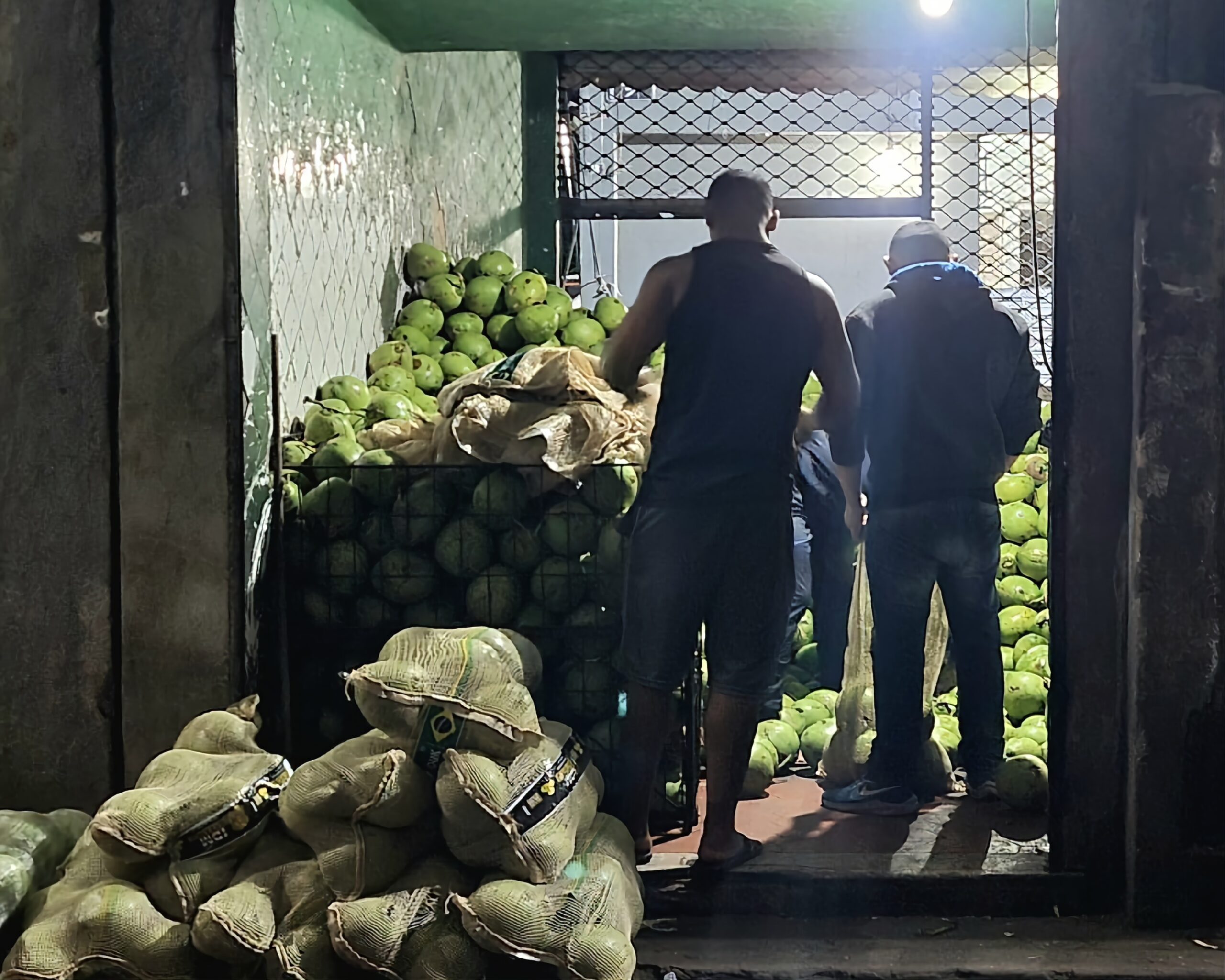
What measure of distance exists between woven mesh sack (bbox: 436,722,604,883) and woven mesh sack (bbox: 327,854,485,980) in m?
0.13

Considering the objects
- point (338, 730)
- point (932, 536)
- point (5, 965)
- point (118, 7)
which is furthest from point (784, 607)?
point (118, 7)

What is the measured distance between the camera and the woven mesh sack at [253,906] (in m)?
2.77

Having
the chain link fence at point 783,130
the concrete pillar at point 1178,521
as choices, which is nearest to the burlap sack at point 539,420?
the concrete pillar at point 1178,521

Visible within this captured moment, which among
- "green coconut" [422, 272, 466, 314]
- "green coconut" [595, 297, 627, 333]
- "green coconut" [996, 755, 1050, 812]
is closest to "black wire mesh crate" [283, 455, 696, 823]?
"green coconut" [996, 755, 1050, 812]

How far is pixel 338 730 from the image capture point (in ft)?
12.7

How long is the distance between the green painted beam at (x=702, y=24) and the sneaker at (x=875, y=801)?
9.57 ft

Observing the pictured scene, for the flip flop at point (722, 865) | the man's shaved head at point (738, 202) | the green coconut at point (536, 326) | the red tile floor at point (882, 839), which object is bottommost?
the red tile floor at point (882, 839)

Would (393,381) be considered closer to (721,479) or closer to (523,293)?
(523,293)

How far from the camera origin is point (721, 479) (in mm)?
3535

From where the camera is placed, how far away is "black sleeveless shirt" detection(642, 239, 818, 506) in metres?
3.54

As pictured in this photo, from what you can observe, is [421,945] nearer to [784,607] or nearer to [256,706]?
[256,706]

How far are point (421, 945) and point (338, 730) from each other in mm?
1153

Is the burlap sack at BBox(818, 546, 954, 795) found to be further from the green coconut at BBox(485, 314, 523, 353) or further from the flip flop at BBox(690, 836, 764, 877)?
the green coconut at BBox(485, 314, 523, 353)

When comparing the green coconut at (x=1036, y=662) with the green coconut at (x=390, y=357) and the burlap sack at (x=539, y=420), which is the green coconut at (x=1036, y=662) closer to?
the burlap sack at (x=539, y=420)
